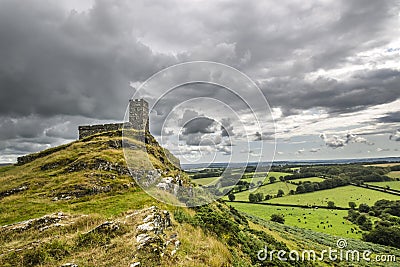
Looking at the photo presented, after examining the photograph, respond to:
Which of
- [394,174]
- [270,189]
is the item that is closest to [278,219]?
[270,189]

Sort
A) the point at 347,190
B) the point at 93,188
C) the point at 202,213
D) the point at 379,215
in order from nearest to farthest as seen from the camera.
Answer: the point at 202,213 < the point at 93,188 < the point at 379,215 < the point at 347,190

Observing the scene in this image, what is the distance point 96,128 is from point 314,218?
83244mm

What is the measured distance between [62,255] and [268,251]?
1709 cm

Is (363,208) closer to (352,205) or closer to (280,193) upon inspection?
(352,205)

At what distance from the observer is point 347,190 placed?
5389 inches

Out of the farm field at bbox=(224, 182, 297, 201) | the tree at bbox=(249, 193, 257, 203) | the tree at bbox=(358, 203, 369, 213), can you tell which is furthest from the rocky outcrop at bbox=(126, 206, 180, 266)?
the tree at bbox=(358, 203, 369, 213)

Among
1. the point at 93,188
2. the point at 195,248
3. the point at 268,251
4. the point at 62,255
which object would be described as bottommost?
the point at 268,251

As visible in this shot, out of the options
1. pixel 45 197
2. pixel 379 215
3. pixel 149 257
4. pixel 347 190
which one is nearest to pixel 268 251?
pixel 149 257

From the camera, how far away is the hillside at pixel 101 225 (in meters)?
12.4

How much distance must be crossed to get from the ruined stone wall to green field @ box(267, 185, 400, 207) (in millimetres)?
92380

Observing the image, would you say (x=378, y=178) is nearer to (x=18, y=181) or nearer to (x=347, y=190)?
(x=347, y=190)

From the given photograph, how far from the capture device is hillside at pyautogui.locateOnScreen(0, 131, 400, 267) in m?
12.4

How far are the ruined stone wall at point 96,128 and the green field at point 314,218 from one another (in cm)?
5891

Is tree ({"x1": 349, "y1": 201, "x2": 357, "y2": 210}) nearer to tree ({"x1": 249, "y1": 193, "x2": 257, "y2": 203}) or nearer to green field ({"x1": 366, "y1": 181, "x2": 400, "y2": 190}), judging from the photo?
tree ({"x1": 249, "y1": 193, "x2": 257, "y2": 203})
